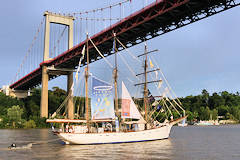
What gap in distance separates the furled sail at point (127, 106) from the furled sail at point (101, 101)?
1786 millimetres

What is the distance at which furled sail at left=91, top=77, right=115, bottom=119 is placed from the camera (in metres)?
32.5

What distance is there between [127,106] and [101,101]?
133 inches

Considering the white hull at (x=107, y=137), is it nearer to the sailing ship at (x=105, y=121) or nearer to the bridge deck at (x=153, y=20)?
the sailing ship at (x=105, y=121)

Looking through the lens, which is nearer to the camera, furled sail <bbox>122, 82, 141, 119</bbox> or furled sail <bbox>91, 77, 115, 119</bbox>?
furled sail <bbox>91, 77, 115, 119</bbox>

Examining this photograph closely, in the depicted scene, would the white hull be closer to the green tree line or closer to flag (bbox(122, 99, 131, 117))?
flag (bbox(122, 99, 131, 117))

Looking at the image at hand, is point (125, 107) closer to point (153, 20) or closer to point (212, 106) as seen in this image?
point (153, 20)

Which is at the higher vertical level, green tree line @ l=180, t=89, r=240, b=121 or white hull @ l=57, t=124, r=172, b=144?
green tree line @ l=180, t=89, r=240, b=121

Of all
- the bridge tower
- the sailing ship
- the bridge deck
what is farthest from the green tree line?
the sailing ship

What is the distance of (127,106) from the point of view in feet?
111

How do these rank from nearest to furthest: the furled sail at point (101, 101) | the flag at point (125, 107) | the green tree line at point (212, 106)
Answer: the furled sail at point (101, 101), the flag at point (125, 107), the green tree line at point (212, 106)

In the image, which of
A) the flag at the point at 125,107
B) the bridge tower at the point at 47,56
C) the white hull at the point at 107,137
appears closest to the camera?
the white hull at the point at 107,137

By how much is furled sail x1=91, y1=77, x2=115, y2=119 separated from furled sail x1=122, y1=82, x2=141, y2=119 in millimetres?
1786

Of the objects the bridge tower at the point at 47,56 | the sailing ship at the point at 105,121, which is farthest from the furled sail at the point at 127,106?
the bridge tower at the point at 47,56

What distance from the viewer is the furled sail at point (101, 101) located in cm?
3253
